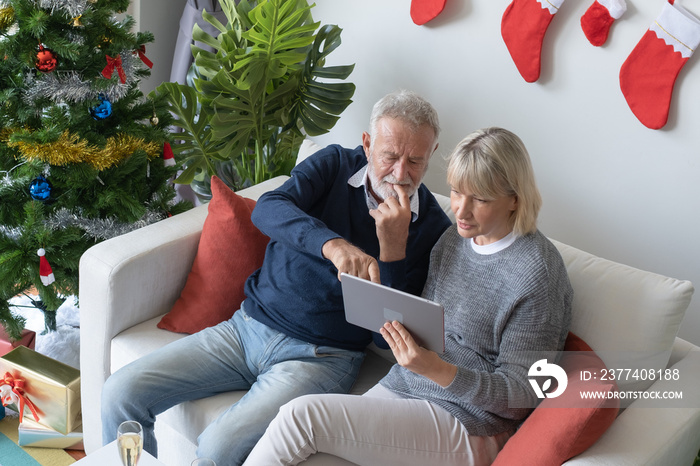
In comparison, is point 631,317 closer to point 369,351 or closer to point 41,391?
point 369,351

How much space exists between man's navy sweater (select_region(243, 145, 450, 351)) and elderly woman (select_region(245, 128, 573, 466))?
0.25 metres

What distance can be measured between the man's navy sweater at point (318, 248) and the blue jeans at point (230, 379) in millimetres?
51

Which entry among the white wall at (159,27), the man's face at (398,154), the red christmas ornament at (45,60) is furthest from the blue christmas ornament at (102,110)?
the white wall at (159,27)

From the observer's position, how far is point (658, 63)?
7.23 ft

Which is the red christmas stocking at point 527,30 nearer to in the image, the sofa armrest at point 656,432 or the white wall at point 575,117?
the white wall at point 575,117

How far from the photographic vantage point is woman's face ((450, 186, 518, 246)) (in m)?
1.63

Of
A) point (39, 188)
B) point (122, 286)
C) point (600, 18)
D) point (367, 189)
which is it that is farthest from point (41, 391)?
point (600, 18)

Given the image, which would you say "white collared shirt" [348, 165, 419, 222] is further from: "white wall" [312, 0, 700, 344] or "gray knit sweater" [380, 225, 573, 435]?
"white wall" [312, 0, 700, 344]

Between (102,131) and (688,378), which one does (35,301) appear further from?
(688,378)

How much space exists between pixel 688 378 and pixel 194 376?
1218 millimetres

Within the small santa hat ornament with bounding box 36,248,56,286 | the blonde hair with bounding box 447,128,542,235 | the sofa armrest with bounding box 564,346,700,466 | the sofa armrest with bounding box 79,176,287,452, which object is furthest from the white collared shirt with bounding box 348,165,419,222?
the small santa hat ornament with bounding box 36,248,56,286

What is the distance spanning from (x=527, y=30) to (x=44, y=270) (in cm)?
177

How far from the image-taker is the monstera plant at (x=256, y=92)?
264cm

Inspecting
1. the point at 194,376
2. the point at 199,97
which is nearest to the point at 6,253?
the point at 194,376
